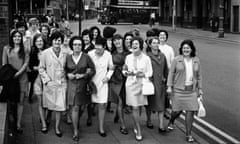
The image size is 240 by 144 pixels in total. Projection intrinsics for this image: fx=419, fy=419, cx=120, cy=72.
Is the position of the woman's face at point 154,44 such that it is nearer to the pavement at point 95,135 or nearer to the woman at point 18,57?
the pavement at point 95,135

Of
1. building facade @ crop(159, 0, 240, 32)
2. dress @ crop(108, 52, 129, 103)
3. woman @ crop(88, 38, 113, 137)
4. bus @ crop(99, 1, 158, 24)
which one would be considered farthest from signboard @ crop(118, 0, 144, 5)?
woman @ crop(88, 38, 113, 137)

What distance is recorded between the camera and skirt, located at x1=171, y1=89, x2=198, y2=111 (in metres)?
6.78

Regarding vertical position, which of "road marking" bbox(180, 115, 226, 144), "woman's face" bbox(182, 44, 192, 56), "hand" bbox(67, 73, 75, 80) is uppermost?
"woman's face" bbox(182, 44, 192, 56)

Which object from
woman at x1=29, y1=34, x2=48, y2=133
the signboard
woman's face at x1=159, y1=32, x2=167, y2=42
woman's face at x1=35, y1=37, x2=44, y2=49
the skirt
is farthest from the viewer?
the signboard

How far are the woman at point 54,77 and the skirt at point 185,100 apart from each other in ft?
6.11

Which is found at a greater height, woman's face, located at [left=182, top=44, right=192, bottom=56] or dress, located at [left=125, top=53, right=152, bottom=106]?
woman's face, located at [left=182, top=44, right=192, bottom=56]

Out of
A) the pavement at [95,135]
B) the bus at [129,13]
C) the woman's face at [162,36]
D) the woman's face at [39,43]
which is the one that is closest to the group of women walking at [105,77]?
the pavement at [95,135]

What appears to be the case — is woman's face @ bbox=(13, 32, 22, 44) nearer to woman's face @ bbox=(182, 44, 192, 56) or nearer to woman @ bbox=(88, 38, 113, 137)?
woman @ bbox=(88, 38, 113, 137)

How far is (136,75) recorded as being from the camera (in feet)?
22.7

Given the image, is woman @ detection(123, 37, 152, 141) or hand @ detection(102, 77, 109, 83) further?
hand @ detection(102, 77, 109, 83)

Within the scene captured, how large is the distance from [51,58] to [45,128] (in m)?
1.26

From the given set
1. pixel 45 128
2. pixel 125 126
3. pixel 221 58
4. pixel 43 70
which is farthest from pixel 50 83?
pixel 221 58

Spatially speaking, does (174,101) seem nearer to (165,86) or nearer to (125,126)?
(165,86)

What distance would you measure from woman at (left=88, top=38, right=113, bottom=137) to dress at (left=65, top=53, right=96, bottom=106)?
0.17 meters
